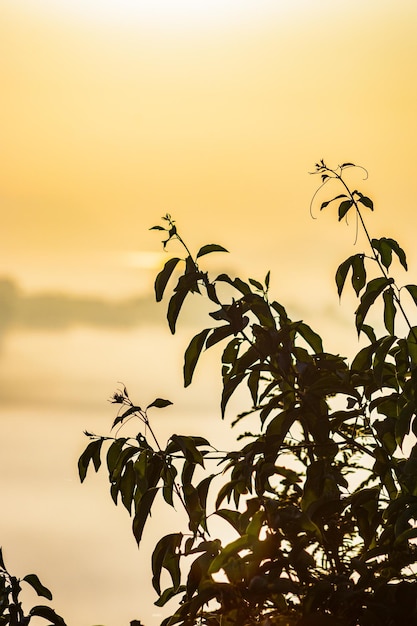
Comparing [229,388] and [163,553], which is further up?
[229,388]

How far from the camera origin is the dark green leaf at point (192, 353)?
11.1 ft

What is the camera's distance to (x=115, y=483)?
11.3 feet

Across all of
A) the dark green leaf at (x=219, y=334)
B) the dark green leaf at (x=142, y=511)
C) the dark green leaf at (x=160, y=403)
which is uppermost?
the dark green leaf at (x=219, y=334)

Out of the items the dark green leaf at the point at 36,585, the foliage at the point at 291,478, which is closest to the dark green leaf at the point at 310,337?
the foliage at the point at 291,478

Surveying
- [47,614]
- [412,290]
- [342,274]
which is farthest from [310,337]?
[47,614]

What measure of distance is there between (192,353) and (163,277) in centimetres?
32

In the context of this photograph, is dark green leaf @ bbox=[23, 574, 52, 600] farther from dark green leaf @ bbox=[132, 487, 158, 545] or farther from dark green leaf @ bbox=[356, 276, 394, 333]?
dark green leaf @ bbox=[356, 276, 394, 333]

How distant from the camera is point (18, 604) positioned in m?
3.87

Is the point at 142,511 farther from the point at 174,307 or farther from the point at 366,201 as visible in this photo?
the point at 366,201

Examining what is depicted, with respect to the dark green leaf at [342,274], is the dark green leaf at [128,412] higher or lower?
lower

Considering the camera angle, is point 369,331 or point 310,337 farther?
point 369,331

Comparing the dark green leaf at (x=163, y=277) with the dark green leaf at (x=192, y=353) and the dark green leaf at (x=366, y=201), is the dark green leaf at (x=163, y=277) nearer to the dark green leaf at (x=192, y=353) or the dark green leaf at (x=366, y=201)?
the dark green leaf at (x=192, y=353)

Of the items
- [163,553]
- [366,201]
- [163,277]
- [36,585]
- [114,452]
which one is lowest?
[163,553]

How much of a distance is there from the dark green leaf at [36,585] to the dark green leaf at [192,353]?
1249 millimetres
